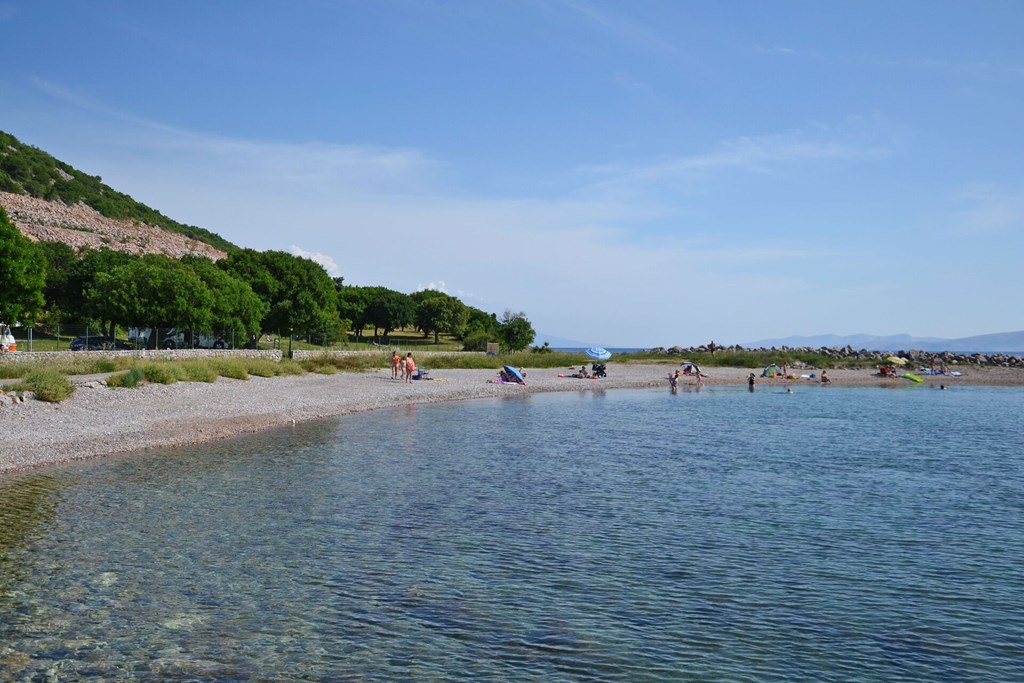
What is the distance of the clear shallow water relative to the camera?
9.30 m

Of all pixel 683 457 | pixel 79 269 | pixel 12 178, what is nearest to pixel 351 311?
pixel 79 269

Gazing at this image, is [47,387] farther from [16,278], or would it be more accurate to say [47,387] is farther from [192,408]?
[16,278]

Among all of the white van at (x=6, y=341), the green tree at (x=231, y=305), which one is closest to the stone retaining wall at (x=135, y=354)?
the green tree at (x=231, y=305)

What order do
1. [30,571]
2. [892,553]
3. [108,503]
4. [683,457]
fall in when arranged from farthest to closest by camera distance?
[683,457]
[108,503]
[892,553]
[30,571]

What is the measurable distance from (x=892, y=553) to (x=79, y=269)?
7570cm

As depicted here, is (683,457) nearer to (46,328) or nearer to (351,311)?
(46,328)

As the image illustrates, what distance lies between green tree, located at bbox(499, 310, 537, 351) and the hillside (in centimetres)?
→ 5802

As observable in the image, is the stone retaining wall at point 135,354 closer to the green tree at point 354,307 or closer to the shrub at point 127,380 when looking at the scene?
the shrub at point 127,380

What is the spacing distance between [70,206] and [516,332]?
84974mm

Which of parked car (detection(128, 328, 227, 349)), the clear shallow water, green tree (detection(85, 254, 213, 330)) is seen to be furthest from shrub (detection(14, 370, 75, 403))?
parked car (detection(128, 328, 227, 349))

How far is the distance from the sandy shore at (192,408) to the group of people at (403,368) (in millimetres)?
1091

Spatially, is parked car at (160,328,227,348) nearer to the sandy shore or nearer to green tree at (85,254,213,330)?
green tree at (85,254,213,330)

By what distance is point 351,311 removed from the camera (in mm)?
122188

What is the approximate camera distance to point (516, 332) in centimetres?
9138
